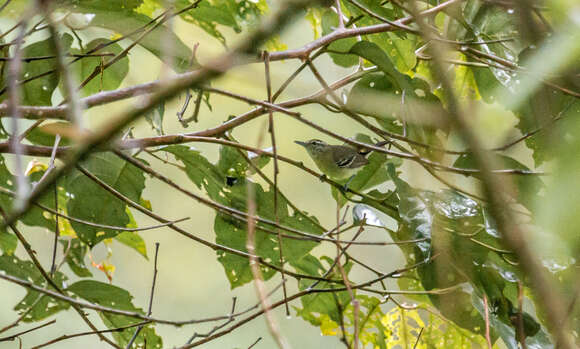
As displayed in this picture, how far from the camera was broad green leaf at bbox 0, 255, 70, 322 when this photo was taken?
4.00ft

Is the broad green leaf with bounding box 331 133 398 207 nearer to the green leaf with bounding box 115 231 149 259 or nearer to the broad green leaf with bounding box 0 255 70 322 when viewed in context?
the green leaf with bounding box 115 231 149 259

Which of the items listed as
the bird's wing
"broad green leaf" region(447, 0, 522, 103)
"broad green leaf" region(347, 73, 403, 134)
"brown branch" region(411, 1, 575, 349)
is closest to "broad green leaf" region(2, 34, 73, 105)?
"broad green leaf" region(347, 73, 403, 134)

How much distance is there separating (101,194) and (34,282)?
256mm

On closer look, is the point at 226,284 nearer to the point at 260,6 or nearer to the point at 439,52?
the point at 260,6

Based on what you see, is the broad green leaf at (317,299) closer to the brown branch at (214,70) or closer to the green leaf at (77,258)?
the green leaf at (77,258)

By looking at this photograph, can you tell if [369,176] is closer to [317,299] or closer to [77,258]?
[317,299]

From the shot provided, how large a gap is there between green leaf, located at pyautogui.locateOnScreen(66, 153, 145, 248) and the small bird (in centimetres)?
74

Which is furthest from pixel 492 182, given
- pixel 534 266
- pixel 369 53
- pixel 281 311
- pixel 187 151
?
pixel 281 311

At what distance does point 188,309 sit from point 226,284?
1.28ft

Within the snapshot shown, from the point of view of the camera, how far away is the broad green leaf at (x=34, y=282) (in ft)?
4.00

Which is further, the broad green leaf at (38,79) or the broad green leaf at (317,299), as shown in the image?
the broad green leaf at (317,299)

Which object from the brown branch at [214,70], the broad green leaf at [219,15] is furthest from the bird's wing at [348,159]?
the brown branch at [214,70]

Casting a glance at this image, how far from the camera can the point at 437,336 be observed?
A: 139cm

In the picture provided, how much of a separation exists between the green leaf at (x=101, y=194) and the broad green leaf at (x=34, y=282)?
0.57ft
